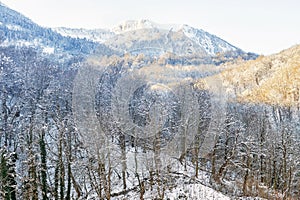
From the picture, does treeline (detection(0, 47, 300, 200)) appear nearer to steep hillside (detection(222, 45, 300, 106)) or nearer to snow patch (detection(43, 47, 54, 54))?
steep hillside (detection(222, 45, 300, 106))

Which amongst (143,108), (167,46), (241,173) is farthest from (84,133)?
(241,173)

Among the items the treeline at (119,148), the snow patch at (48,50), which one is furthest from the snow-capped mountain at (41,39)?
the treeline at (119,148)

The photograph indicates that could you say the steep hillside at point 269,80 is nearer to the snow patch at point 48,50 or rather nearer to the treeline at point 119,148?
the treeline at point 119,148

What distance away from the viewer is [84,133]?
18969 millimetres

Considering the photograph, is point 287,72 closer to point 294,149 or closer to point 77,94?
point 294,149

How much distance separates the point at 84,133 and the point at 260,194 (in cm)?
1372

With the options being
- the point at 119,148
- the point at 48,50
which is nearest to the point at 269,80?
the point at 119,148

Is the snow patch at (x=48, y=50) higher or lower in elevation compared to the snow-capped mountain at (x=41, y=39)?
lower

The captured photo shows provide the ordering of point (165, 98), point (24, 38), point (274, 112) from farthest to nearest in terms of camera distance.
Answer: point (24, 38), point (274, 112), point (165, 98)

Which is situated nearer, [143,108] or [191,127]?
[143,108]

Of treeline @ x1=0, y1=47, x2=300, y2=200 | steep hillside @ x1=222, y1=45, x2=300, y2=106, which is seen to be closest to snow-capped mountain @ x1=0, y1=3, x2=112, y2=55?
steep hillside @ x1=222, y1=45, x2=300, y2=106

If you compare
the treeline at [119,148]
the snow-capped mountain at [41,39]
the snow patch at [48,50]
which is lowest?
the treeline at [119,148]

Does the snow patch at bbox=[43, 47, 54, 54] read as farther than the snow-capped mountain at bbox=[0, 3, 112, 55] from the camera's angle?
No

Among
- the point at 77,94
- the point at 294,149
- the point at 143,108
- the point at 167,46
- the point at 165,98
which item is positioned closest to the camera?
the point at 167,46
